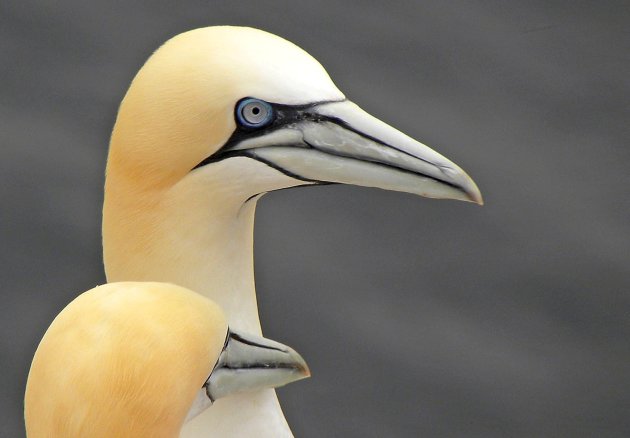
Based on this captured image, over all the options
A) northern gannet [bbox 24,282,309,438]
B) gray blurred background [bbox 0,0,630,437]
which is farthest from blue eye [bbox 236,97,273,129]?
gray blurred background [bbox 0,0,630,437]

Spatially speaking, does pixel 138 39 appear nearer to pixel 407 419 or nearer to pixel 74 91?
pixel 74 91

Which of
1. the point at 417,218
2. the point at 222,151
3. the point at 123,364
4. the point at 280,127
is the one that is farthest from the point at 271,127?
the point at 417,218

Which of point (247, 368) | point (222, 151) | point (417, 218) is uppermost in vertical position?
point (222, 151)

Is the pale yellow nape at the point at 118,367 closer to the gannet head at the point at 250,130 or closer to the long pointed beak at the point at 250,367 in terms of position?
the long pointed beak at the point at 250,367

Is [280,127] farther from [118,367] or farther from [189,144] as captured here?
[118,367]

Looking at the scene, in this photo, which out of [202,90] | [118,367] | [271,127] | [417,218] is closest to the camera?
[118,367]

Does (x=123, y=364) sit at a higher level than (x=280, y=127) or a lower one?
lower

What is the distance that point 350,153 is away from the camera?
14.8ft

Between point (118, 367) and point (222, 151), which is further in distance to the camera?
point (222, 151)

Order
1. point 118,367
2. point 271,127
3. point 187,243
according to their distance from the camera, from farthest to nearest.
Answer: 1. point 187,243
2. point 271,127
3. point 118,367

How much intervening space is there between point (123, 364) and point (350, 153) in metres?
1.03

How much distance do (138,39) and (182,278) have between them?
297cm

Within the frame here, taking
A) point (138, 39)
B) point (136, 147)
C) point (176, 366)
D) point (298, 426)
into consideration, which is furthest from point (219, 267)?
point (138, 39)

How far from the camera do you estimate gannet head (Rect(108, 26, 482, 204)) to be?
173 inches
